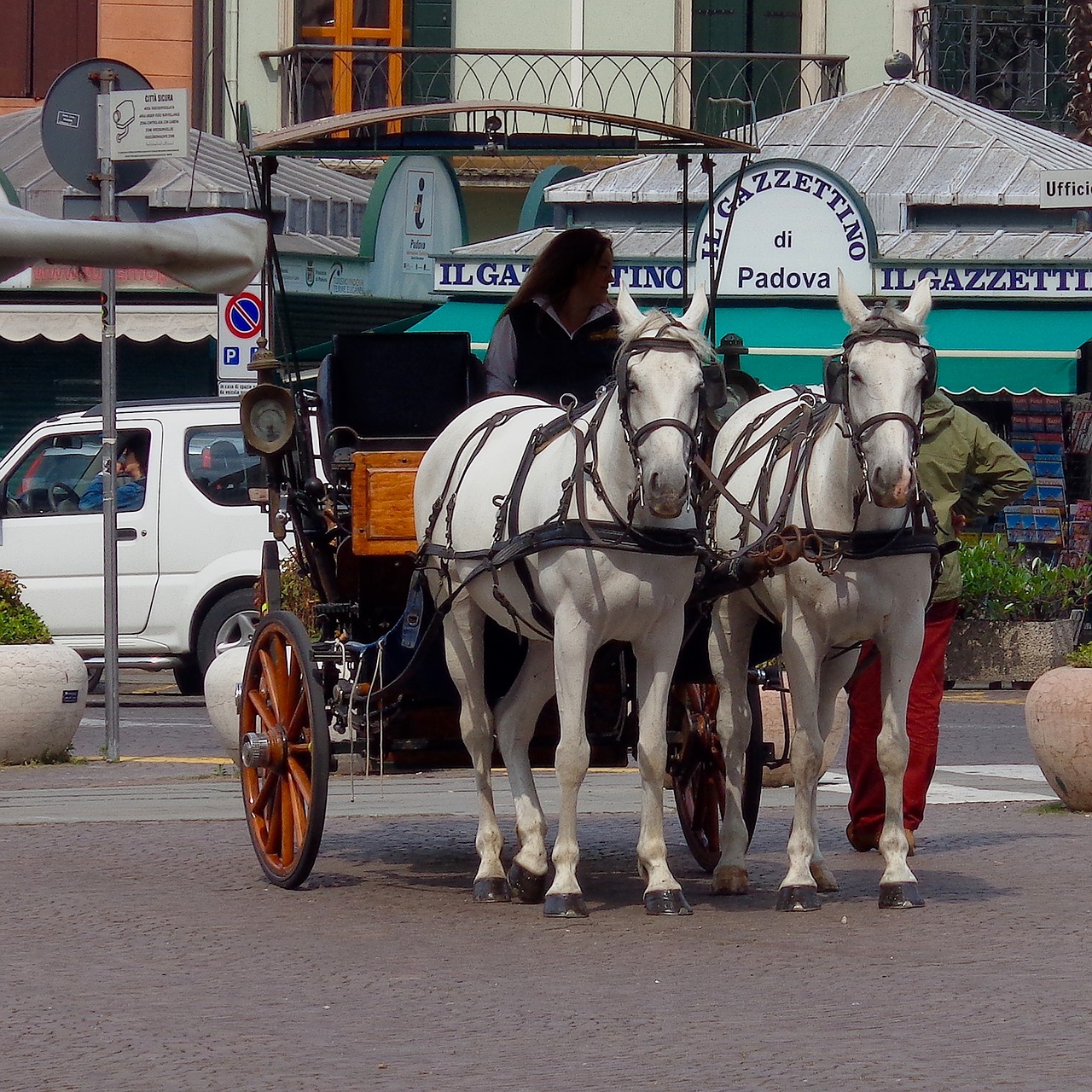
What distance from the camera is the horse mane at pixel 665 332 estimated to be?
718cm

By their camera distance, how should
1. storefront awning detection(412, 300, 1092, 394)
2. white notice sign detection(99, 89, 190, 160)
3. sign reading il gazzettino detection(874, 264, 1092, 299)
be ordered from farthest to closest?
sign reading il gazzettino detection(874, 264, 1092, 299) → storefront awning detection(412, 300, 1092, 394) → white notice sign detection(99, 89, 190, 160)

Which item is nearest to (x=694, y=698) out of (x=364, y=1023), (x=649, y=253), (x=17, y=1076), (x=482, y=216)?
(x=364, y=1023)

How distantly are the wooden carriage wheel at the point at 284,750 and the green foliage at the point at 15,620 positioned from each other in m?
4.53

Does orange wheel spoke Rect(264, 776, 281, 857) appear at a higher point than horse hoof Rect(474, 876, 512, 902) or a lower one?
higher

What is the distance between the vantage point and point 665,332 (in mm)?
7184

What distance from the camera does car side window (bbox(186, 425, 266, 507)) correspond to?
1614 cm

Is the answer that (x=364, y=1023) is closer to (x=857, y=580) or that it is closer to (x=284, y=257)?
(x=857, y=580)

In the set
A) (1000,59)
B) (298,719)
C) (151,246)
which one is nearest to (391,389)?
(298,719)

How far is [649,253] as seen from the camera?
67.0ft

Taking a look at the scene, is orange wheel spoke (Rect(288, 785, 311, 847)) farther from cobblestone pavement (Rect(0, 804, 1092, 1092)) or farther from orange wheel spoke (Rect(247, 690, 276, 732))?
orange wheel spoke (Rect(247, 690, 276, 732))

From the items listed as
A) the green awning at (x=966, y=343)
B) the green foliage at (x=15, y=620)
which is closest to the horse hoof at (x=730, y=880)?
the green foliage at (x=15, y=620)

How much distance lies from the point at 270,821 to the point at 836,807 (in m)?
3.49

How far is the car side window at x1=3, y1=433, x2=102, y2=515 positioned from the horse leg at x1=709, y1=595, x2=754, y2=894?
30.3 ft

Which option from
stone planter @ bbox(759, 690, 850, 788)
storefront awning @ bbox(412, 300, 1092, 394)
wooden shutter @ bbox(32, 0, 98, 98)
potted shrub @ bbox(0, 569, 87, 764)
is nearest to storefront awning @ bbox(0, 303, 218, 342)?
storefront awning @ bbox(412, 300, 1092, 394)
